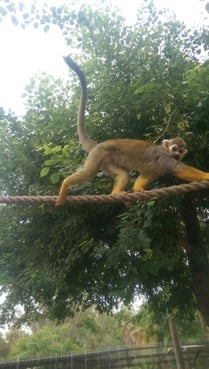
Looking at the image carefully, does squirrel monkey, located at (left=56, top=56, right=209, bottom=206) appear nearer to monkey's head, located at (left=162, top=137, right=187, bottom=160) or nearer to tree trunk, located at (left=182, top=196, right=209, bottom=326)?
monkey's head, located at (left=162, top=137, right=187, bottom=160)

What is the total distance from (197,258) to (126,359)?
6.11m

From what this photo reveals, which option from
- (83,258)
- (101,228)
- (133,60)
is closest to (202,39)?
(133,60)

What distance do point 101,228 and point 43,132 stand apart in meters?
2.30

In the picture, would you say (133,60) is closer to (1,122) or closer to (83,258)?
(1,122)

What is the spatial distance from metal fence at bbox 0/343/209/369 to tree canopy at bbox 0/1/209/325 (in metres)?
2.85

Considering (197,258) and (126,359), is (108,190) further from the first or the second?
(126,359)

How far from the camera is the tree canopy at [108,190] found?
6934 mm

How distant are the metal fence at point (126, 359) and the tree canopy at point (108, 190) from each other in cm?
285

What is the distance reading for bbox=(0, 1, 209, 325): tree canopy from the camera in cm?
693

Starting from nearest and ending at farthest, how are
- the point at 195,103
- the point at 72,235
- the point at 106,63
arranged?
the point at 195,103 → the point at 106,63 → the point at 72,235

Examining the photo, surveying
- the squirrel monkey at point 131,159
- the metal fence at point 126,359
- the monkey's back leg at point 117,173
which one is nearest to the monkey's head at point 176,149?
the squirrel monkey at point 131,159

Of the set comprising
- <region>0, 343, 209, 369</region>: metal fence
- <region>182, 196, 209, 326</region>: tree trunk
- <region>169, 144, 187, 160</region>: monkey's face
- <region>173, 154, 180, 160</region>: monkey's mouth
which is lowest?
<region>0, 343, 209, 369</region>: metal fence

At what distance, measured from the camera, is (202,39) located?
798 cm

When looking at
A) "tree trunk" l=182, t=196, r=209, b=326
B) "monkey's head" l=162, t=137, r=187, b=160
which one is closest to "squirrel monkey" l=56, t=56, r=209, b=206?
"monkey's head" l=162, t=137, r=187, b=160
